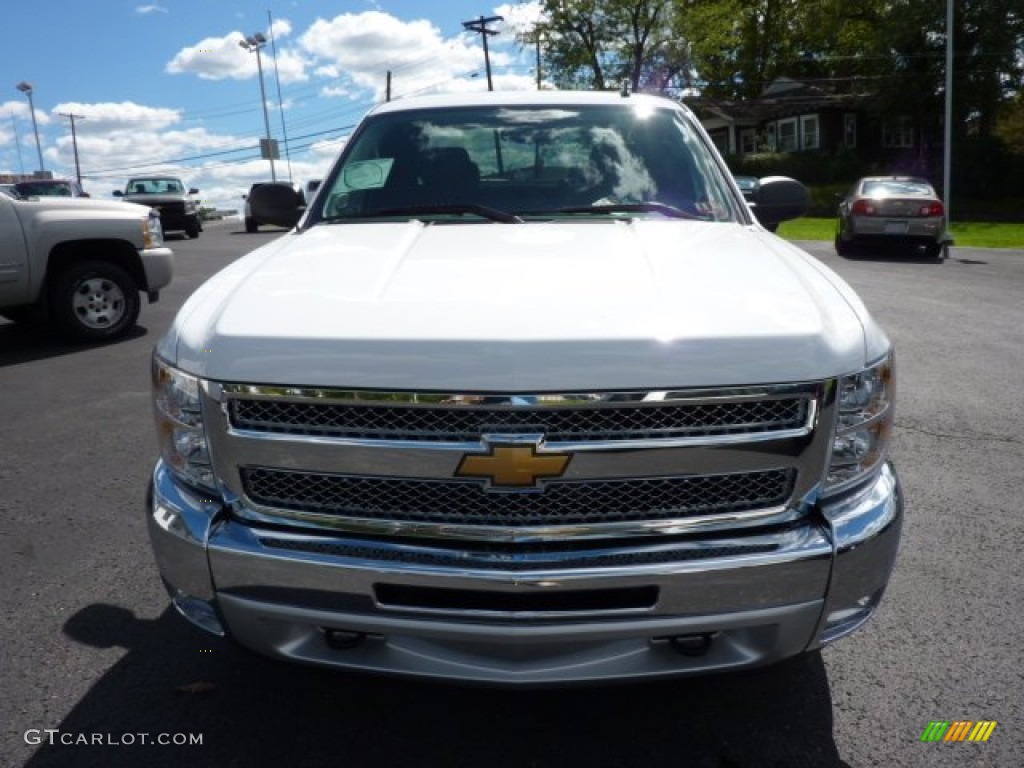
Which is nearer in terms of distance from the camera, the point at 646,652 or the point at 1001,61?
the point at 646,652

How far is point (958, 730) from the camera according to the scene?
2.47 metres

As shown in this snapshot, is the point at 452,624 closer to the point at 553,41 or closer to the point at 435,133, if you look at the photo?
the point at 435,133

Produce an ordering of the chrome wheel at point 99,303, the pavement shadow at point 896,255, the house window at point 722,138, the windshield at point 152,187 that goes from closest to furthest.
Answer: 1. the chrome wheel at point 99,303
2. the pavement shadow at point 896,255
3. the windshield at point 152,187
4. the house window at point 722,138

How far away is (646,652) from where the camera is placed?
2084mm

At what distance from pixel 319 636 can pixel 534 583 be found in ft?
1.91

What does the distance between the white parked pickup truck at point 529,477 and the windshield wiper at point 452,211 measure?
3.11ft

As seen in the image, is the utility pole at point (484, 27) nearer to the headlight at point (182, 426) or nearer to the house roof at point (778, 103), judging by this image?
the house roof at point (778, 103)

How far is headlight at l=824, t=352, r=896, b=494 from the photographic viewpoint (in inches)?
83.9

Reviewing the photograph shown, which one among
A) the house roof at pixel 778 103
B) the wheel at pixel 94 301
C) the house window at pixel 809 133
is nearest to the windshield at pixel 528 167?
the wheel at pixel 94 301

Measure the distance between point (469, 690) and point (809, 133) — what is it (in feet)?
164

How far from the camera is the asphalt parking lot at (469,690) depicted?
2.40 m

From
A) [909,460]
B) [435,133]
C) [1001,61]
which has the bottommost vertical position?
[909,460]

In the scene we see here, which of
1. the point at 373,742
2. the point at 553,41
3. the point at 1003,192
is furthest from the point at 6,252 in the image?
the point at 553,41

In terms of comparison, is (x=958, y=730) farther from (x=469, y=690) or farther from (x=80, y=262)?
(x=80, y=262)
